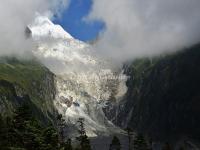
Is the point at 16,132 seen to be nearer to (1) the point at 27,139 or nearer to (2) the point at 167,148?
(1) the point at 27,139

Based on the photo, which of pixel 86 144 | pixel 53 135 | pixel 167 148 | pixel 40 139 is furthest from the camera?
pixel 167 148

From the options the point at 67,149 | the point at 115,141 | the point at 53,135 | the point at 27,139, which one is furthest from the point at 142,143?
the point at 27,139

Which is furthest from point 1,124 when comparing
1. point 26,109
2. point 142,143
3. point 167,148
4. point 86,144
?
point 167,148

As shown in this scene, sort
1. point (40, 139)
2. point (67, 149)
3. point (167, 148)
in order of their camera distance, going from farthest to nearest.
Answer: point (167, 148) → point (67, 149) → point (40, 139)

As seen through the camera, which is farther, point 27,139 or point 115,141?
point 115,141

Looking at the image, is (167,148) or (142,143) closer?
(142,143)

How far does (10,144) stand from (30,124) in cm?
885

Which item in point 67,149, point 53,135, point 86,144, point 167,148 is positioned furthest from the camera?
point 167,148

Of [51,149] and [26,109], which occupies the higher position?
[26,109]

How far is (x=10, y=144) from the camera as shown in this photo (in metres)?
115

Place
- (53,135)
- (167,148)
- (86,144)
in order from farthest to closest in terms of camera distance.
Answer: (167,148)
(86,144)
(53,135)

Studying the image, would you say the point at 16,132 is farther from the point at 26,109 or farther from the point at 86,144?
the point at 86,144

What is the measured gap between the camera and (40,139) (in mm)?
108375

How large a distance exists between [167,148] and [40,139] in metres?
84.3
